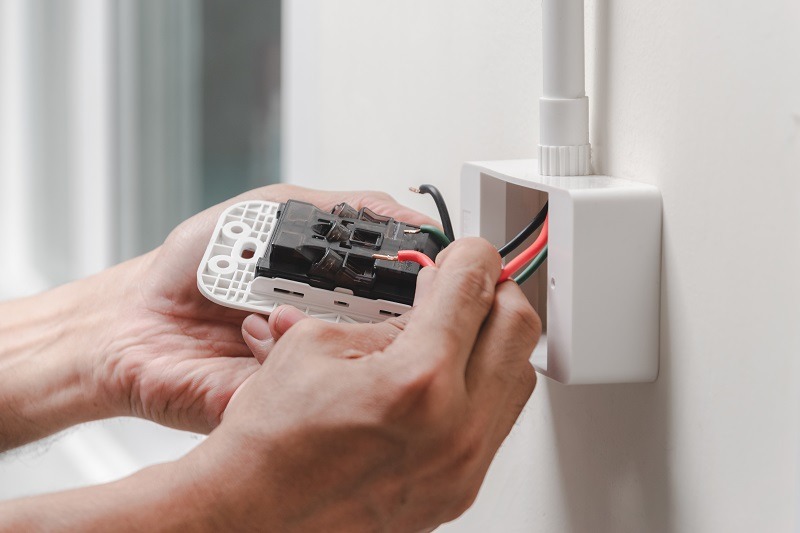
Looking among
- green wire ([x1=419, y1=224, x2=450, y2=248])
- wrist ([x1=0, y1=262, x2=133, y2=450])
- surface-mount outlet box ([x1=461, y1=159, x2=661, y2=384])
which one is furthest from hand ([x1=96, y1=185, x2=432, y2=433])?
surface-mount outlet box ([x1=461, y1=159, x2=661, y2=384])

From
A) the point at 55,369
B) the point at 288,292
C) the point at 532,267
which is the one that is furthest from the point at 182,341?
the point at 532,267

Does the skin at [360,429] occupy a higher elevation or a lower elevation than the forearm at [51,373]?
higher

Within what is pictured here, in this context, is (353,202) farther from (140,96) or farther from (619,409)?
(140,96)

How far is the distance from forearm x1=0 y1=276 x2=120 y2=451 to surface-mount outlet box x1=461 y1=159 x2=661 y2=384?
1.46ft

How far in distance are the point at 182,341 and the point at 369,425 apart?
39 centimetres

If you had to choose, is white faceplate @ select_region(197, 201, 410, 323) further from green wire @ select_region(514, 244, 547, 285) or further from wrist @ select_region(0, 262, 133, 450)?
wrist @ select_region(0, 262, 133, 450)

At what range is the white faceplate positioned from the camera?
20.1 inches

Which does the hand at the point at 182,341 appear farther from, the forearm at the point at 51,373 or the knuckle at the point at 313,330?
the knuckle at the point at 313,330

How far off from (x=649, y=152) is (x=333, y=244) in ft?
0.59

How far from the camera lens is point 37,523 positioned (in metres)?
0.39

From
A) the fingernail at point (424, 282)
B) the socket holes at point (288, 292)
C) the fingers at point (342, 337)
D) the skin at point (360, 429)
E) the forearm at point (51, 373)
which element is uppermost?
the fingernail at point (424, 282)

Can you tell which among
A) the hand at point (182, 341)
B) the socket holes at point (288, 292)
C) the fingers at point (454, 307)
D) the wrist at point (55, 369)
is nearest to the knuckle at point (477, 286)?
the fingers at point (454, 307)

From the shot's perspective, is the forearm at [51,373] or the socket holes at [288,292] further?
the forearm at [51,373]

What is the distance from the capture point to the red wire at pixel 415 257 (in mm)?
486
